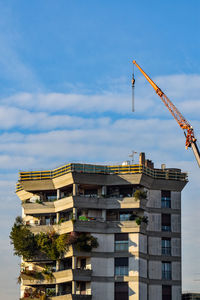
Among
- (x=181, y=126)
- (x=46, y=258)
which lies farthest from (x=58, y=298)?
(x=181, y=126)

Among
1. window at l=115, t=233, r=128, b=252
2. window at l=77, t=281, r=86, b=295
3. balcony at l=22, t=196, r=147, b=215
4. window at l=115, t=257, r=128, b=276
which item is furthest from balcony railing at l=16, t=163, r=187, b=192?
window at l=77, t=281, r=86, b=295

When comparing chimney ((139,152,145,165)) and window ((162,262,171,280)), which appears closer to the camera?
window ((162,262,171,280))

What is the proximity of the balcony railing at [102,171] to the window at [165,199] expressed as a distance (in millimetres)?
2907

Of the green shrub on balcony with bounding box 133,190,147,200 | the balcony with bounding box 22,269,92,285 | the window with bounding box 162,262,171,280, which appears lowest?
the balcony with bounding box 22,269,92,285

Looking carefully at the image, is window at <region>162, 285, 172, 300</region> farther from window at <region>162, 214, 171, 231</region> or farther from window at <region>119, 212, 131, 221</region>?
window at <region>119, 212, 131, 221</region>

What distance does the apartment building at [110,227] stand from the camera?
123 m

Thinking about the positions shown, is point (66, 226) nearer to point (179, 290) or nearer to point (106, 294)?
point (106, 294)

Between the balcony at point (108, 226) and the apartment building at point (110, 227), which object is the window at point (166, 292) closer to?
the apartment building at point (110, 227)

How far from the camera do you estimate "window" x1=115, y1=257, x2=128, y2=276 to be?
123 m

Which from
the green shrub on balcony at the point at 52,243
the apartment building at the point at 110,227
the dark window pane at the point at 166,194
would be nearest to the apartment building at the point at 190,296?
the apartment building at the point at 110,227

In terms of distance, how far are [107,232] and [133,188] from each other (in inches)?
391

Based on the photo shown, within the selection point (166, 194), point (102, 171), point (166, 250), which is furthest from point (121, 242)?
point (166, 194)

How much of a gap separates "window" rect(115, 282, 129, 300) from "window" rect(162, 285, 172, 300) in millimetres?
8117

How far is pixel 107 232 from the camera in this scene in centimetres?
12525
